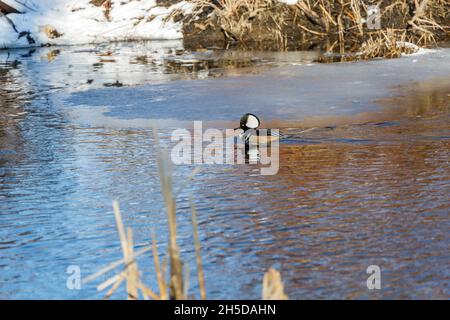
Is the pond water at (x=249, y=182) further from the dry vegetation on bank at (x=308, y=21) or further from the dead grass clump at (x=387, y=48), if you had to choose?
the dry vegetation on bank at (x=308, y=21)

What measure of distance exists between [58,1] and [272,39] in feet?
15.6

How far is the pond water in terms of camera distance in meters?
4.23

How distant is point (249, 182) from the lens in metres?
6.00

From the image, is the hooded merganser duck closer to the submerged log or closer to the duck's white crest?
the duck's white crest

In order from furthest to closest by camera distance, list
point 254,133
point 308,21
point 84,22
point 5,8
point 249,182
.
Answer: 1. point 84,22
2. point 5,8
3. point 308,21
4. point 254,133
5. point 249,182

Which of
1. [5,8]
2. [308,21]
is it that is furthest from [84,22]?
[308,21]

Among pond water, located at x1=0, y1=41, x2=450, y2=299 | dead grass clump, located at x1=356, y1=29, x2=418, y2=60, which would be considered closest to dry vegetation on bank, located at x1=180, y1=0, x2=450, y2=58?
dead grass clump, located at x1=356, y1=29, x2=418, y2=60

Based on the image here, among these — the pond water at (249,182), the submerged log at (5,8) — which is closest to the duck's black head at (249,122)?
the pond water at (249,182)

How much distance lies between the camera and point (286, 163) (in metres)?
6.51

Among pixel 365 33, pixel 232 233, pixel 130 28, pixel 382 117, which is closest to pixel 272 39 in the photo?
pixel 365 33

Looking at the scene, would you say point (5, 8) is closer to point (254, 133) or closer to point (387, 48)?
point (387, 48)

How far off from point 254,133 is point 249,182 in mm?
1457
